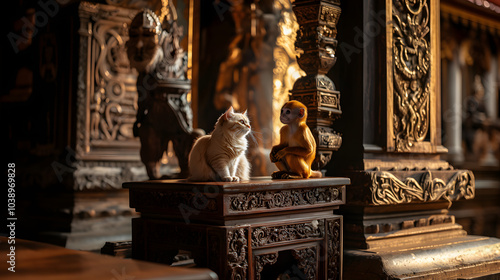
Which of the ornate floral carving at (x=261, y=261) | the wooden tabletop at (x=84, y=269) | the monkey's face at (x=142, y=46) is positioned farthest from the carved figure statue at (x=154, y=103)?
the wooden tabletop at (x=84, y=269)

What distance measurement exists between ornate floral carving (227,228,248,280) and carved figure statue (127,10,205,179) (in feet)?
5.28

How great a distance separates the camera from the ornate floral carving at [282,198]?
182 centimetres

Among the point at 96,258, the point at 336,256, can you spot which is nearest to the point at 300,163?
the point at 336,256

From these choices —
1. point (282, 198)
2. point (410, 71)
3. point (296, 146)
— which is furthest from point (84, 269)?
point (410, 71)

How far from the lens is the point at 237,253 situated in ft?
5.86

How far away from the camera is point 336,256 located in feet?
7.04

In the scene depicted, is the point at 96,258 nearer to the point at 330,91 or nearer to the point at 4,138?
the point at 330,91

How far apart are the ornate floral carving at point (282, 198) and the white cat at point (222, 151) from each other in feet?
0.42

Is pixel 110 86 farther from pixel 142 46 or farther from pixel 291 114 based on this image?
pixel 291 114

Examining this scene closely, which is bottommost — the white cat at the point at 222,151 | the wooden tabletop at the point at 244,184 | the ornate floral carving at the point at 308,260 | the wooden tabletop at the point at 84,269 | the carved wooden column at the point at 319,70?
the ornate floral carving at the point at 308,260

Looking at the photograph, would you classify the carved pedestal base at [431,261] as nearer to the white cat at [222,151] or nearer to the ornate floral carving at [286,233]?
the ornate floral carving at [286,233]

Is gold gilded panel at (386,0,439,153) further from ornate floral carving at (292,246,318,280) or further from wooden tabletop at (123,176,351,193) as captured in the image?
ornate floral carving at (292,246,318,280)

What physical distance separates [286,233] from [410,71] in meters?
1.35

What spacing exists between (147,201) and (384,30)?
154 cm
